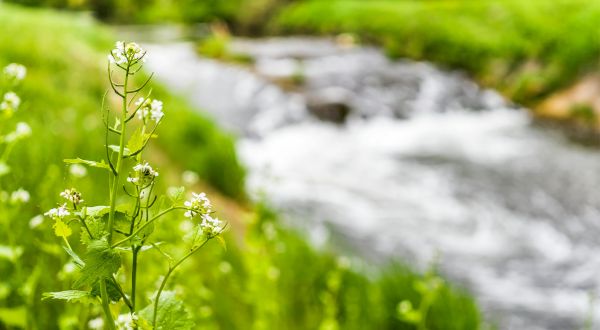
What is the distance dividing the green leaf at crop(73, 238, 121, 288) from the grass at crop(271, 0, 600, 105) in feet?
42.3

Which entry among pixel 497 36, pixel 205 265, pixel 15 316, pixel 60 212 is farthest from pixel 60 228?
pixel 497 36

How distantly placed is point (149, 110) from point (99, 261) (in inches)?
9.9

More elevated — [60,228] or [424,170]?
[424,170]

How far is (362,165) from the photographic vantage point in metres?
9.16

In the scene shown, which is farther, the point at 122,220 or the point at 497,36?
the point at 497,36

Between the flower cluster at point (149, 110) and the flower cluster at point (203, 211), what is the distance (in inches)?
5.5

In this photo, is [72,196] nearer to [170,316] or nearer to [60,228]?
[60,228]

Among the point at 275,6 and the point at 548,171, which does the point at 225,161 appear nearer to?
the point at 548,171

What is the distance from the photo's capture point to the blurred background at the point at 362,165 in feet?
9.69

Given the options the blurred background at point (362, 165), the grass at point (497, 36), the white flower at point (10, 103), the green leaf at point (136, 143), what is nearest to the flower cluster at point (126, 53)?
the green leaf at point (136, 143)

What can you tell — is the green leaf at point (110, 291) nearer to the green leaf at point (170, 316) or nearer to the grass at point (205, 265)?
the green leaf at point (170, 316)

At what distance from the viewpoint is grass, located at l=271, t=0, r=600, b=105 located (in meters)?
12.7

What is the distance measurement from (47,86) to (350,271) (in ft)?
15.2

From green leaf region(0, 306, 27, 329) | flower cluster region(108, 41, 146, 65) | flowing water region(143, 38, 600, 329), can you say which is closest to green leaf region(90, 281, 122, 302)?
flower cluster region(108, 41, 146, 65)
